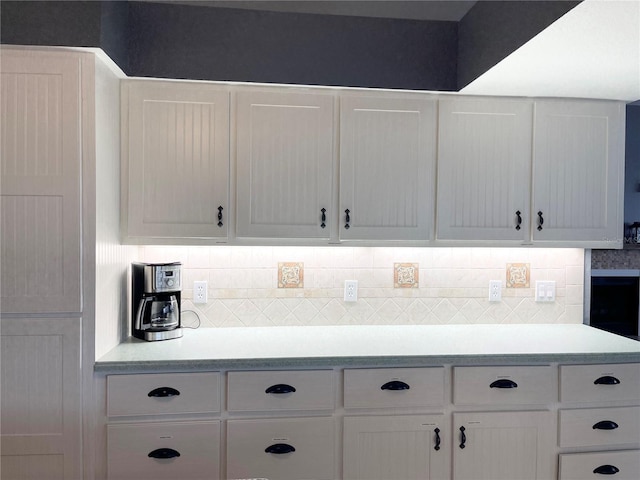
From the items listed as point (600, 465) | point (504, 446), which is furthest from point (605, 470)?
point (504, 446)

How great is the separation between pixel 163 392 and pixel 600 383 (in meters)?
2.01

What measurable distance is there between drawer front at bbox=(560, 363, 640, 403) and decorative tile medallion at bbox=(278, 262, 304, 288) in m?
1.41

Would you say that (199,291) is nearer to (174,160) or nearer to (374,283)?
(174,160)

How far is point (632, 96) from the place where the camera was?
2.55 m

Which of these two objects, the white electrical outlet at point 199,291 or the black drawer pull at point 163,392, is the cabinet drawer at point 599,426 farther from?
the white electrical outlet at point 199,291

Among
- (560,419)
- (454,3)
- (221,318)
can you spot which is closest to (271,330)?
(221,318)

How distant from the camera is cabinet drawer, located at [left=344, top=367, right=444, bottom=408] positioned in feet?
7.07

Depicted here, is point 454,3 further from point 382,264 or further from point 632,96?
point 382,264

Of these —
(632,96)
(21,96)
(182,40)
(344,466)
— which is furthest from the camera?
(632,96)

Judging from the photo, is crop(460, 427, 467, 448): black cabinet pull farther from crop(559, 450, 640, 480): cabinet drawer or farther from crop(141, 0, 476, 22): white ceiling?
crop(141, 0, 476, 22): white ceiling

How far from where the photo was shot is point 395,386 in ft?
7.11

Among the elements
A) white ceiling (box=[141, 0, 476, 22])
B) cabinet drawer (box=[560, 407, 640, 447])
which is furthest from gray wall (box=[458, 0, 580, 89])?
cabinet drawer (box=[560, 407, 640, 447])

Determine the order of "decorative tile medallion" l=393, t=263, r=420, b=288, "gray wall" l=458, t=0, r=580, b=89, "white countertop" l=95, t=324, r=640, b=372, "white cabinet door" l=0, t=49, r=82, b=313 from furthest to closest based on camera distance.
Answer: "decorative tile medallion" l=393, t=263, r=420, b=288
"white countertop" l=95, t=324, r=640, b=372
"white cabinet door" l=0, t=49, r=82, b=313
"gray wall" l=458, t=0, r=580, b=89

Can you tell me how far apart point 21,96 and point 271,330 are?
1.61 m
